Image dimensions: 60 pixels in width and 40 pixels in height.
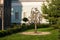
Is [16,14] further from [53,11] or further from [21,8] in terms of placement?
[53,11]

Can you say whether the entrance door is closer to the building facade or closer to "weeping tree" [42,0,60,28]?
the building facade

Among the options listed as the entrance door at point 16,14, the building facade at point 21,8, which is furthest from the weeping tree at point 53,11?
the entrance door at point 16,14

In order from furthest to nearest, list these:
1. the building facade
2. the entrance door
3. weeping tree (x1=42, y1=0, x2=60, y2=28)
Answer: the entrance door < the building facade < weeping tree (x1=42, y1=0, x2=60, y2=28)

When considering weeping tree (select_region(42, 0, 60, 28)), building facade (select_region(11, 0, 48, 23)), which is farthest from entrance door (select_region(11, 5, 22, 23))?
weeping tree (select_region(42, 0, 60, 28))

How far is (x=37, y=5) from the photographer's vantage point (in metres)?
55.1

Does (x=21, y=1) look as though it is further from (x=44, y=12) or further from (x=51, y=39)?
(x=51, y=39)

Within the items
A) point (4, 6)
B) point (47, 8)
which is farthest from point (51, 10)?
point (4, 6)

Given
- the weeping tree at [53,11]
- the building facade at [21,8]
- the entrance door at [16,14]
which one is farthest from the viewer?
the entrance door at [16,14]

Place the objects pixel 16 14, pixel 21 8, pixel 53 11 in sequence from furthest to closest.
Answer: pixel 16 14 → pixel 21 8 → pixel 53 11

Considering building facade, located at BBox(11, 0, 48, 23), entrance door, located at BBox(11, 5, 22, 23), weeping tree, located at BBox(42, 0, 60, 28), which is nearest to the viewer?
weeping tree, located at BBox(42, 0, 60, 28)

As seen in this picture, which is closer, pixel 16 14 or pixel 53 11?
pixel 53 11

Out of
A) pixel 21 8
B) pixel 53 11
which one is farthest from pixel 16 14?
pixel 53 11

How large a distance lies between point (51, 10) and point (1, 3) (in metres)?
7.64

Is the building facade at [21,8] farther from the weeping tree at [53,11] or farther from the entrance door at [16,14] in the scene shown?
the weeping tree at [53,11]
